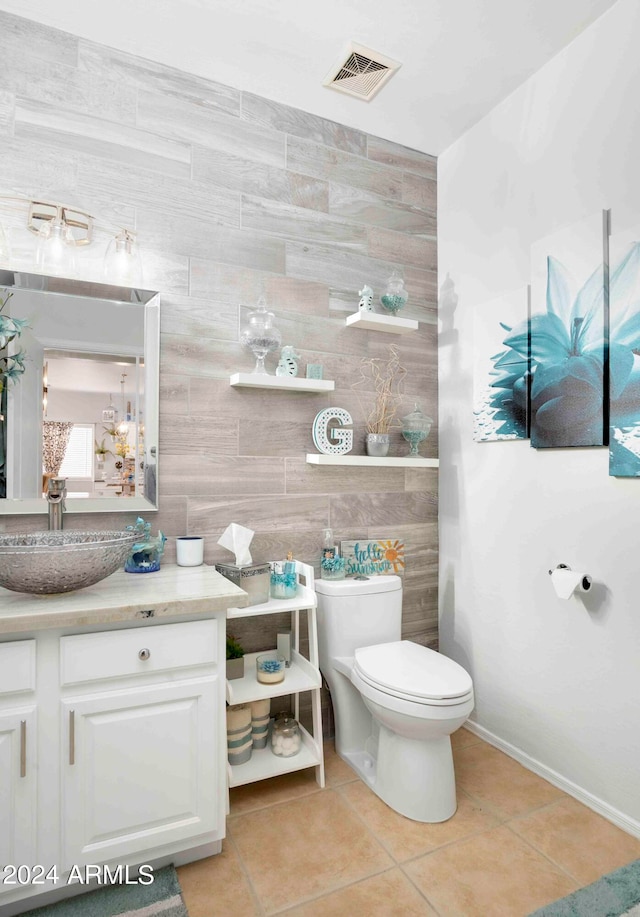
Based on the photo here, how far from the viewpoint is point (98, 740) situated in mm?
1434

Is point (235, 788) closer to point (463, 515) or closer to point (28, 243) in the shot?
point (463, 515)

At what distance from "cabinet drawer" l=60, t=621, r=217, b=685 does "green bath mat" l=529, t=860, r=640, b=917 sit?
3.84 ft

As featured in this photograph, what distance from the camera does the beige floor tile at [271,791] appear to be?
1.90m

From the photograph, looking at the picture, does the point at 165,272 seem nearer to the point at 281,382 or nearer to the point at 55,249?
the point at 55,249

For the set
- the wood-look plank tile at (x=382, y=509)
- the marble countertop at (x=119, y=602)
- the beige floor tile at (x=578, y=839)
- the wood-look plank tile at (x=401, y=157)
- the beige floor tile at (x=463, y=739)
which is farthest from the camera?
the wood-look plank tile at (x=401, y=157)

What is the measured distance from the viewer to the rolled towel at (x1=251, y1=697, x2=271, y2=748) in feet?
6.63

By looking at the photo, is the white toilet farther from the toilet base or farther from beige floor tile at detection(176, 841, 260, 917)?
beige floor tile at detection(176, 841, 260, 917)

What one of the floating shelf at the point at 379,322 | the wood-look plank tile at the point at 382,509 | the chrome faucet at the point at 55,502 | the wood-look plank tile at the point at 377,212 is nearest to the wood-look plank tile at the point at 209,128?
the wood-look plank tile at the point at 377,212

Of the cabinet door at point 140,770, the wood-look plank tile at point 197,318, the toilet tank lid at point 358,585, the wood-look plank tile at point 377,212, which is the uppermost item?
the wood-look plank tile at point 377,212

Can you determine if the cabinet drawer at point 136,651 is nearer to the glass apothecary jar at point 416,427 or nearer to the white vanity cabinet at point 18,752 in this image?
the white vanity cabinet at point 18,752

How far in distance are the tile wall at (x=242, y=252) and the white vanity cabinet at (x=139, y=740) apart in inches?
23.5

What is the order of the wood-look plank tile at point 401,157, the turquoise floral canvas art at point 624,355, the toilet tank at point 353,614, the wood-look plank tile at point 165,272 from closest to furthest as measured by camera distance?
1. the turquoise floral canvas art at point 624,355
2. the wood-look plank tile at point 165,272
3. the toilet tank at point 353,614
4. the wood-look plank tile at point 401,157

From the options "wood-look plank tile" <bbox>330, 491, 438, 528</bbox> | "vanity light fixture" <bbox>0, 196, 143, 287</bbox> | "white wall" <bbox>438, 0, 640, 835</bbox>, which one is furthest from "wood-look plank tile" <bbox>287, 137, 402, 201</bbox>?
"wood-look plank tile" <bbox>330, 491, 438, 528</bbox>

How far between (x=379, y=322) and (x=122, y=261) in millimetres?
1087
